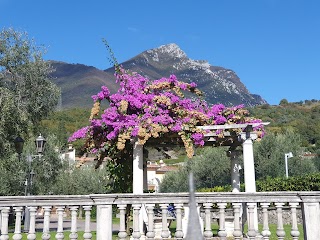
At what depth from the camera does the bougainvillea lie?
1005cm

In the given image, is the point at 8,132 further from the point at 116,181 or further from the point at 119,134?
the point at 119,134

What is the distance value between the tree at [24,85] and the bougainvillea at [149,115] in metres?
6.57

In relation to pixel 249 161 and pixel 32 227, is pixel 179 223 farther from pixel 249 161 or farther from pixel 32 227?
pixel 249 161

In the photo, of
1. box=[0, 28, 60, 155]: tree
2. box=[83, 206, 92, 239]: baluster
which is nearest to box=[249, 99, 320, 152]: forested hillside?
box=[0, 28, 60, 155]: tree

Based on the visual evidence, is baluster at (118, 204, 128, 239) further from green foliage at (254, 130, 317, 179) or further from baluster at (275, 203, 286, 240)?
green foliage at (254, 130, 317, 179)

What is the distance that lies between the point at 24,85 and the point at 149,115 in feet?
30.7

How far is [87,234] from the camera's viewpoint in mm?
6676

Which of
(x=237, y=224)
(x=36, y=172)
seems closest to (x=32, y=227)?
(x=237, y=224)

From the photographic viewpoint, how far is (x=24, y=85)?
56.7 ft

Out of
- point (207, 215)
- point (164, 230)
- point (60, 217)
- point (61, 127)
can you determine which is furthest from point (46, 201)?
point (61, 127)

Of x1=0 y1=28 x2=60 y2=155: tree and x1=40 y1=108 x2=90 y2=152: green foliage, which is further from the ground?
x1=40 y1=108 x2=90 y2=152: green foliage

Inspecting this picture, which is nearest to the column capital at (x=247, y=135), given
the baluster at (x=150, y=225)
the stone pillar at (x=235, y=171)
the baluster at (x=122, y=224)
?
the stone pillar at (x=235, y=171)

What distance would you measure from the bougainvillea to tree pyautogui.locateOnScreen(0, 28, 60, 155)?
657 centimetres

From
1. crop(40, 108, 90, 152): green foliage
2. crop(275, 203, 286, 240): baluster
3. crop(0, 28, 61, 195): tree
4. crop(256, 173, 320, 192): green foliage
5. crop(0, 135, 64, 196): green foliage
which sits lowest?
crop(275, 203, 286, 240): baluster
